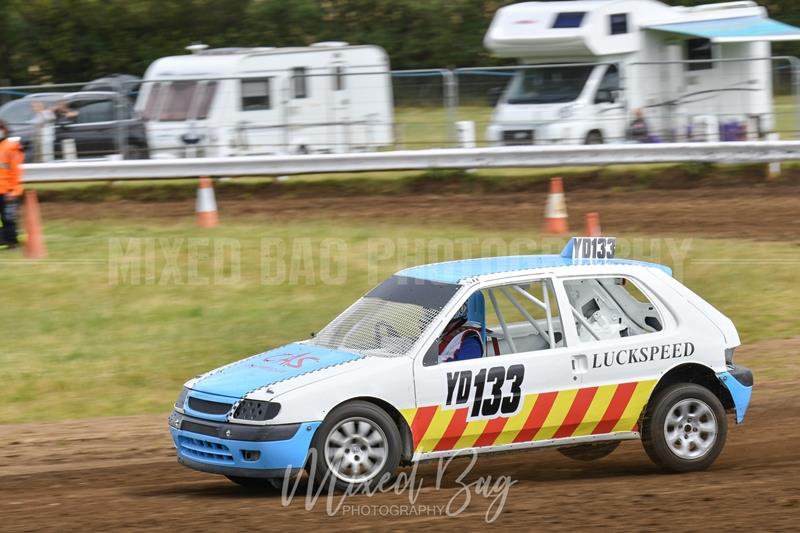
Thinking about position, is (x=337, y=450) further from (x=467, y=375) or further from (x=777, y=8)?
(x=777, y=8)

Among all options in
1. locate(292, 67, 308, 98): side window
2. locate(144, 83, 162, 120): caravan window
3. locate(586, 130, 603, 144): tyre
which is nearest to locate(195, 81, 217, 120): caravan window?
locate(144, 83, 162, 120): caravan window

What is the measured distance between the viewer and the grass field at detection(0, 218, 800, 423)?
37.5 feet

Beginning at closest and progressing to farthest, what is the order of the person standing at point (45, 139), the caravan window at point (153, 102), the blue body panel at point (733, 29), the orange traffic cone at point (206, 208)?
1. the orange traffic cone at point (206, 208)
2. the person standing at point (45, 139)
3. the blue body panel at point (733, 29)
4. the caravan window at point (153, 102)

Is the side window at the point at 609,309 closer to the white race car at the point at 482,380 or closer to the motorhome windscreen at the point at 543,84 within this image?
the white race car at the point at 482,380

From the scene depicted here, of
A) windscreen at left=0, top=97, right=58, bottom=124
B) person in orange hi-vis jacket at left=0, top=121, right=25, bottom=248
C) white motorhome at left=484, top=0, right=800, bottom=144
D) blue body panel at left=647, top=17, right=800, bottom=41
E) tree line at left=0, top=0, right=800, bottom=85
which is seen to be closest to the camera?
person in orange hi-vis jacket at left=0, top=121, right=25, bottom=248

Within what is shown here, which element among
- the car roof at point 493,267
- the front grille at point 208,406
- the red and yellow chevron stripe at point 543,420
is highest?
the car roof at point 493,267

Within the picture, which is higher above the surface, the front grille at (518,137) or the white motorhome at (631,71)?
the white motorhome at (631,71)

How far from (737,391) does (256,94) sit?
14867mm

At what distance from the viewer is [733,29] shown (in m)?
21.8

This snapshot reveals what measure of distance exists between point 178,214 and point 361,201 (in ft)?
10.6

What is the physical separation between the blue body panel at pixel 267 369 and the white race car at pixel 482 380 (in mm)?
18

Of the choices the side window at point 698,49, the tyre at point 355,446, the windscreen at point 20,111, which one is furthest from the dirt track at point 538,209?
the tyre at point 355,446

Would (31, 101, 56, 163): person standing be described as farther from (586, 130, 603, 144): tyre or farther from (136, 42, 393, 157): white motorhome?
(586, 130, 603, 144): tyre

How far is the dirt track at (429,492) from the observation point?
6.45m
